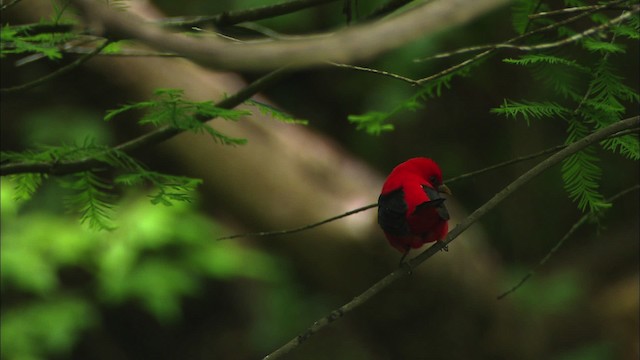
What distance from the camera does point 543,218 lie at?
17.8ft

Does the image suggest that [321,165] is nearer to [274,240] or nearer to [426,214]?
[274,240]

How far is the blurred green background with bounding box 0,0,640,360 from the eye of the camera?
4184mm

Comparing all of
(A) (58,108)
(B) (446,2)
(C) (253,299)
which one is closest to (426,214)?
(B) (446,2)

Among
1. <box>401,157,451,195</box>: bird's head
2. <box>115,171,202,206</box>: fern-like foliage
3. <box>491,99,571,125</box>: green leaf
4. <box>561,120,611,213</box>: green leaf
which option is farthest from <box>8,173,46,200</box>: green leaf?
<box>561,120,611,213</box>: green leaf

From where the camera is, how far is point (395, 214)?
1822mm

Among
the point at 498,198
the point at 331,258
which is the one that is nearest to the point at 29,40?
the point at 498,198

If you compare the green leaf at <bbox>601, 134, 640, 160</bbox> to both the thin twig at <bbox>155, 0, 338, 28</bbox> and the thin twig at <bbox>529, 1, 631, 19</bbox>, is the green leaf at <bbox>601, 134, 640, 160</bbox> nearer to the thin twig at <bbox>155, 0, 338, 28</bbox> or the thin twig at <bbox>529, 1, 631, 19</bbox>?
the thin twig at <bbox>529, 1, 631, 19</bbox>

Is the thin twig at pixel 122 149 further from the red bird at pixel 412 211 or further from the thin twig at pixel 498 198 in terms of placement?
the thin twig at pixel 498 198

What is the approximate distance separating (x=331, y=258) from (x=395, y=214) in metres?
2.44

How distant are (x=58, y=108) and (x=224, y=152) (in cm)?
99

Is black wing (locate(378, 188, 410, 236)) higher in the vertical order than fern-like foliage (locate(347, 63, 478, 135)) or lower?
lower

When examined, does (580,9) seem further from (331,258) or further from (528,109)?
(331,258)

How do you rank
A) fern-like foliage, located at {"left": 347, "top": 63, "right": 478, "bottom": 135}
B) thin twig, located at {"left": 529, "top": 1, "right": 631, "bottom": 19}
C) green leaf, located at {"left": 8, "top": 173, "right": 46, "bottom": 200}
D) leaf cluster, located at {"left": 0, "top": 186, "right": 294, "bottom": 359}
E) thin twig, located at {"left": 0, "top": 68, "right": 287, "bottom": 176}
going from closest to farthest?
thin twig, located at {"left": 529, "top": 1, "right": 631, "bottom": 19} < thin twig, located at {"left": 0, "top": 68, "right": 287, "bottom": 176} < fern-like foliage, located at {"left": 347, "top": 63, "right": 478, "bottom": 135} < green leaf, located at {"left": 8, "top": 173, "right": 46, "bottom": 200} < leaf cluster, located at {"left": 0, "top": 186, "right": 294, "bottom": 359}

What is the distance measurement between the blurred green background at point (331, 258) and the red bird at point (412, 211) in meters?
2.15
